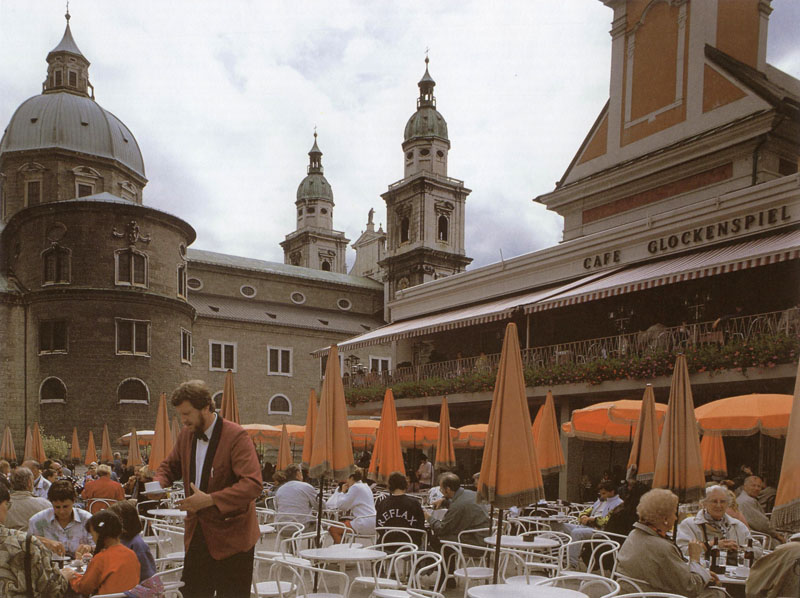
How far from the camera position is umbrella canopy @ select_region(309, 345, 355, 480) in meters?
7.60

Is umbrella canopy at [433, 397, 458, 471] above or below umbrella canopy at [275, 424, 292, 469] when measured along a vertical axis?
above

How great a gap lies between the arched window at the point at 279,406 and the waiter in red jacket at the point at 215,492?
41.6 metres

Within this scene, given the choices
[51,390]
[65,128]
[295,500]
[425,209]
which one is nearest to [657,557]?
[295,500]

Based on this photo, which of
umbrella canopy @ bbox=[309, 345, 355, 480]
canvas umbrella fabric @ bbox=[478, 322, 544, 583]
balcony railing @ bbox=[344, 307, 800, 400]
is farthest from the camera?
balcony railing @ bbox=[344, 307, 800, 400]

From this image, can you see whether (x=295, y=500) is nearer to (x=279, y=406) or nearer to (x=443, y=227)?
(x=279, y=406)

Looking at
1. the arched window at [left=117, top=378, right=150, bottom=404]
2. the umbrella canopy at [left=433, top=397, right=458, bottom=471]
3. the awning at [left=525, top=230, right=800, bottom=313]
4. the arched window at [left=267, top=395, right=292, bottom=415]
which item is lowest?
the arched window at [left=267, top=395, right=292, bottom=415]

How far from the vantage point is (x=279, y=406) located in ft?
148

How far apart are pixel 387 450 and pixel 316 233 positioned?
63.7m

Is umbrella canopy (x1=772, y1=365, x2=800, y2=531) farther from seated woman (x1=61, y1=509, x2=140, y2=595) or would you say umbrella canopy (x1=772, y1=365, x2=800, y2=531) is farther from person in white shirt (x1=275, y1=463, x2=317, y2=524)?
person in white shirt (x1=275, y1=463, x2=317, y2=524)

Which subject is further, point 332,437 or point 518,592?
point 332,437

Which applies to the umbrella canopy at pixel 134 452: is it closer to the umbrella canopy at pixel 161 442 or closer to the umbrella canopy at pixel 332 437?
the umbrella canopy at pixel 161 442

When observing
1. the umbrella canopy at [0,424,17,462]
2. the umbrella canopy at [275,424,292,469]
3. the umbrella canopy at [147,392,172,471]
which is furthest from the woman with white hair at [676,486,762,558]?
the umbrella canopy at [0,424,17,462]

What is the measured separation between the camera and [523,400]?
5.51 metres

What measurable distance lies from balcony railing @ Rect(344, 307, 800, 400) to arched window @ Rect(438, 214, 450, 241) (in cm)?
2904
